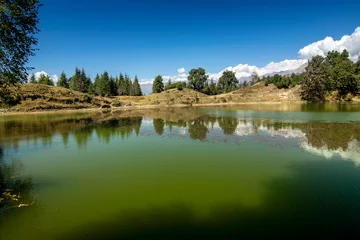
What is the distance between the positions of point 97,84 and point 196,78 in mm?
82475

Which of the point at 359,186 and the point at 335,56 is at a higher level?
the point at 335,56

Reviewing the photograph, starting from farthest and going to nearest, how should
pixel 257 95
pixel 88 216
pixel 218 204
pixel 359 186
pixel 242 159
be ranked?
pixel 257 95, pixel 242 159, pixel 359 186, pixel 218 204, pixel 88 216

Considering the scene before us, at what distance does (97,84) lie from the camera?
139 meters

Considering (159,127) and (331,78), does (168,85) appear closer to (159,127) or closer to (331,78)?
(331,78)

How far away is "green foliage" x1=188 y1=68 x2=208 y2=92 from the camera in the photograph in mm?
185000

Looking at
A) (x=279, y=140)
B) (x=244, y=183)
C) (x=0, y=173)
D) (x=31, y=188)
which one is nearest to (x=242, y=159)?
(x=244, y=183)

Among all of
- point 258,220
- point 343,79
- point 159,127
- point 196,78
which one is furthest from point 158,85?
point 258,220

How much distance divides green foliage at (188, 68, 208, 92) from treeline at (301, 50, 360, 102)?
8124cm

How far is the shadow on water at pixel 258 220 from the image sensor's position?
7.88 metres

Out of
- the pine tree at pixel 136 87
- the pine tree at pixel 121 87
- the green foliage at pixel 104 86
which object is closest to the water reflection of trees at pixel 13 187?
the green foliage at pixel 104 86

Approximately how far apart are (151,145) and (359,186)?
57.3ft

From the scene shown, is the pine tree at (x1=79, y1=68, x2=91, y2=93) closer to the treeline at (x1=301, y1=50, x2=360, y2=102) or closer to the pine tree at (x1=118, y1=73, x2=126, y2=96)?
the pine tree at (x1=118, y1=73, x2=126, y2=96)

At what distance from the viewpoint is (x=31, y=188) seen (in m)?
12.7

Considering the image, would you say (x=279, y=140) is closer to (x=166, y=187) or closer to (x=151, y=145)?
(x=151, y=145)
